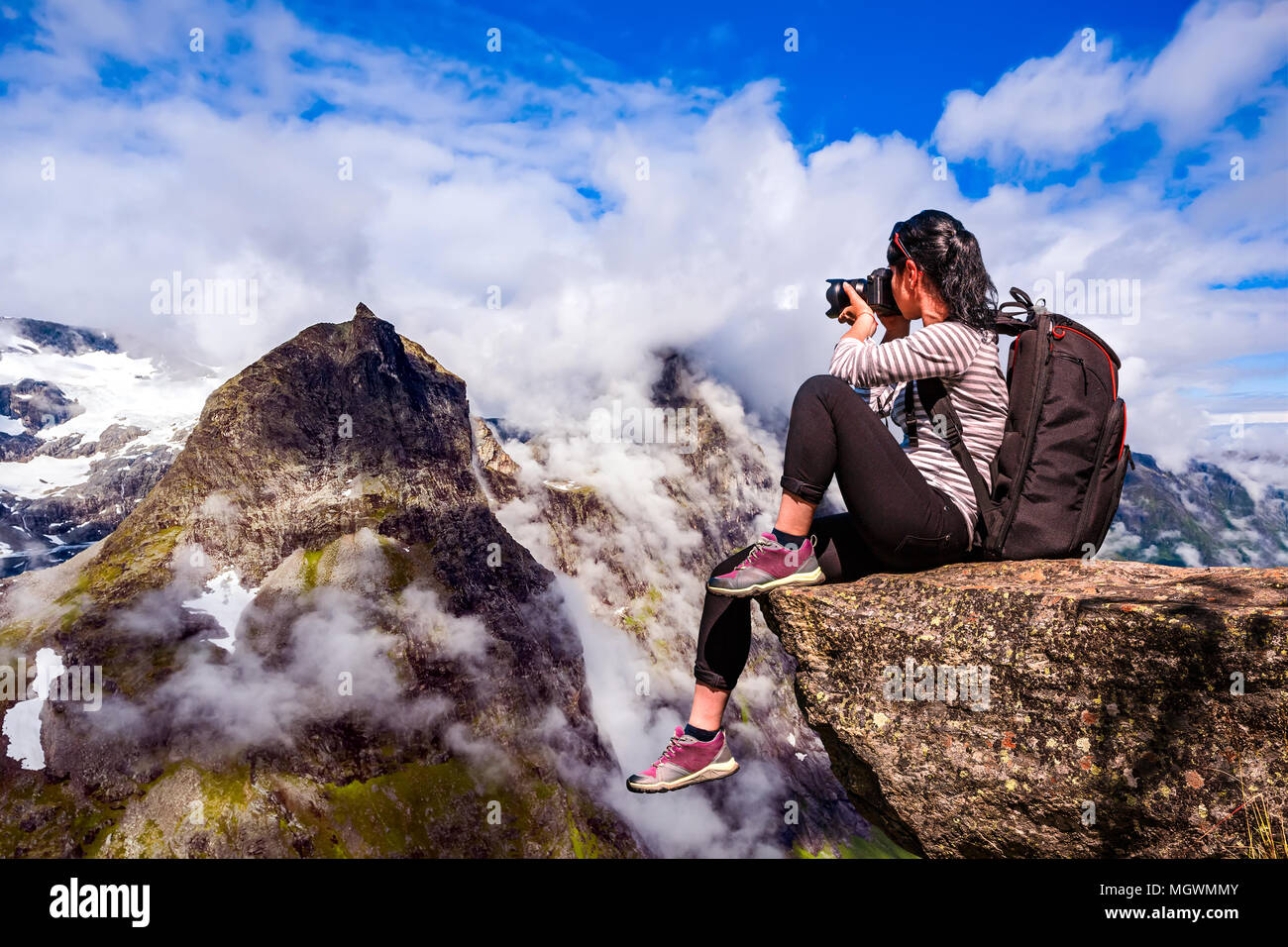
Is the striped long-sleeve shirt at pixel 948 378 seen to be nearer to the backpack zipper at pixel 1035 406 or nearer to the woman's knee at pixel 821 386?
the woman's knee at pixel 821 386

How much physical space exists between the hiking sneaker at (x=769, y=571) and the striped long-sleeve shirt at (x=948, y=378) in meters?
1.69

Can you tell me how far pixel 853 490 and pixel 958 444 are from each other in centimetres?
141

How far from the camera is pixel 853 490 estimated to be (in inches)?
271

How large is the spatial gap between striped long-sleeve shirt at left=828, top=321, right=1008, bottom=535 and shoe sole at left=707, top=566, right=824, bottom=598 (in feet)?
5.67

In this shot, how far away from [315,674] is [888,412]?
218176 mm

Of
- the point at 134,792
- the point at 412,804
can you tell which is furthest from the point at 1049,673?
the point at 134,792

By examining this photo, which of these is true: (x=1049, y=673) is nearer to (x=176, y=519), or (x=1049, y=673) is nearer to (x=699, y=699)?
(x=699, y=699)

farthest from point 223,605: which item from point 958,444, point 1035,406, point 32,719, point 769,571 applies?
point 1035,406

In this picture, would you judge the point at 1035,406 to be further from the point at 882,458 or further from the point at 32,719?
the point at 32,719

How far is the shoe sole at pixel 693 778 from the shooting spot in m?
7.02

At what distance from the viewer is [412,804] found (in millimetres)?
160375

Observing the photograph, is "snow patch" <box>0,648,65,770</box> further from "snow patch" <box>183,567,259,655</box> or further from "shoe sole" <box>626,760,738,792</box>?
"shoe sole" <box>626,760,738,792</box>

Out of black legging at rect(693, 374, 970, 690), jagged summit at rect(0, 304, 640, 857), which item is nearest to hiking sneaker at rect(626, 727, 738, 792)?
black legging at rect(693, 374, 970, 690)
